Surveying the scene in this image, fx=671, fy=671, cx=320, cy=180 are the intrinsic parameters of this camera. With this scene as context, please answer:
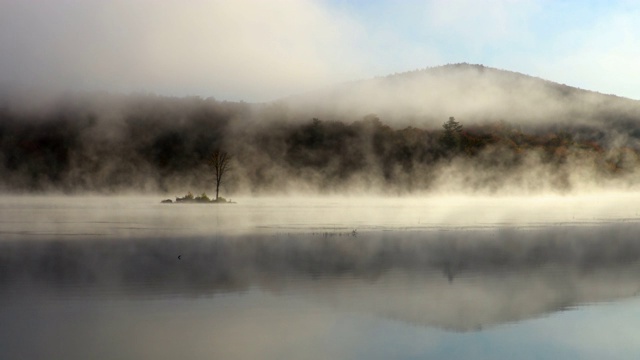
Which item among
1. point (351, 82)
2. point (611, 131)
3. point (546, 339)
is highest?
point (351, 82)

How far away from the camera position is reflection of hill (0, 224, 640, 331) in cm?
1447

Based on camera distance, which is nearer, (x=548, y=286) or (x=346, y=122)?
(x=548, y=286)

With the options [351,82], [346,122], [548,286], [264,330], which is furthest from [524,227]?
[351,82]

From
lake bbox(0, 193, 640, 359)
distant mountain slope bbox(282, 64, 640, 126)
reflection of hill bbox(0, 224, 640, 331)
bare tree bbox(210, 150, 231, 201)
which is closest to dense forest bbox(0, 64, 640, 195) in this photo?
distant mountain slope bbox(282, 64, 640, 126)

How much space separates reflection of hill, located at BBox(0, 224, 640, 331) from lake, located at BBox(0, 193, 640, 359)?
0.17 ft

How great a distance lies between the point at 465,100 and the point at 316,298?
150002mm

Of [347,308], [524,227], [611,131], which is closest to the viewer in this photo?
[347,308]

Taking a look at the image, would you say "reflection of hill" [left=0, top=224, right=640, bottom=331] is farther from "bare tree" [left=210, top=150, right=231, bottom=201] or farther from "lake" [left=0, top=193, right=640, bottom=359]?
"bare tree" [left=210, top=150, right=231, bottom=201]

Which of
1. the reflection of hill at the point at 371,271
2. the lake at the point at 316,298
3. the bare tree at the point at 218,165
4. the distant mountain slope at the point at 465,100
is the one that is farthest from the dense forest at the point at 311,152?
the lake at the point at 316,298

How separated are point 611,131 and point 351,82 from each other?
62.6m

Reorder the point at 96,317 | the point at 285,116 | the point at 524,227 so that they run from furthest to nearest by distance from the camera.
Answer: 1. the point at 285,116
2. the point at 524,227
3. the point at 96,317

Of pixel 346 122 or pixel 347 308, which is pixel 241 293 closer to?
pixel 347 308

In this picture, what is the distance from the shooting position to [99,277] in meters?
17.2

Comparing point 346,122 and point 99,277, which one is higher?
point 346,122
